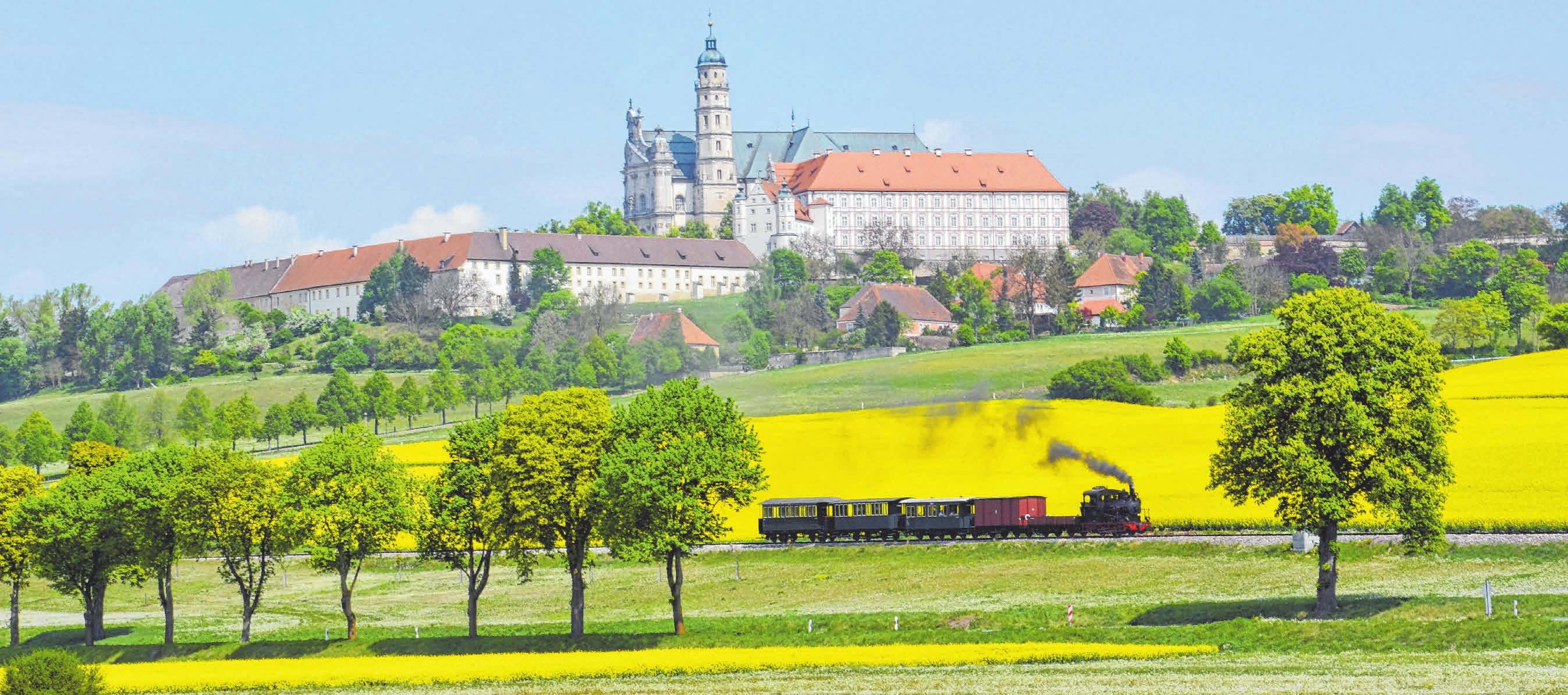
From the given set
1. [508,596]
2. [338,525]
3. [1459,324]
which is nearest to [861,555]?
[508,596]

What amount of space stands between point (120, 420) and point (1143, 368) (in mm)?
86066

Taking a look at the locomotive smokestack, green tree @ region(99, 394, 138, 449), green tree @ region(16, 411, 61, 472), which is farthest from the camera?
green tree @ region(99, 394, 138, 449)

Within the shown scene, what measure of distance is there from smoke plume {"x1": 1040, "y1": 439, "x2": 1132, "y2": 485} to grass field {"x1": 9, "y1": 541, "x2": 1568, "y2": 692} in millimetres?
12472

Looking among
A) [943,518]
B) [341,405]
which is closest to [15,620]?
[943,518]

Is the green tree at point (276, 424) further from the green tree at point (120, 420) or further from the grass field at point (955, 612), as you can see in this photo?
the grass field at point (955, 612)

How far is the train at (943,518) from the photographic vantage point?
7006 cm

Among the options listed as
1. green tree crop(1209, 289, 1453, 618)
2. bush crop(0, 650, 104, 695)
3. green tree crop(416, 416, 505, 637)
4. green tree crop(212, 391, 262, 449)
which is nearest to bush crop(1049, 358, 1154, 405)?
green tree crop(416, 416, 505, 637)

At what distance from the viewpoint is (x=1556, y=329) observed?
130 meters

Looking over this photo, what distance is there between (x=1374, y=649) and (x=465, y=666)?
22870mm

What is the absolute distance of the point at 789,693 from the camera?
43.6 m

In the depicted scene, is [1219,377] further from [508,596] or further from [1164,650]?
[1164,650]

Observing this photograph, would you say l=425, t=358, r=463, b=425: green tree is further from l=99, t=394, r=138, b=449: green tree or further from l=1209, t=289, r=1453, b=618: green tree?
l=1209, t=289, r=1453, b=618: green tree

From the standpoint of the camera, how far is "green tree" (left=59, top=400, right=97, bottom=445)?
154 meters

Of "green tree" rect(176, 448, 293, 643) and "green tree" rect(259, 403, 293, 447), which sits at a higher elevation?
"green tree" rect(259, 403, 293, 447)
